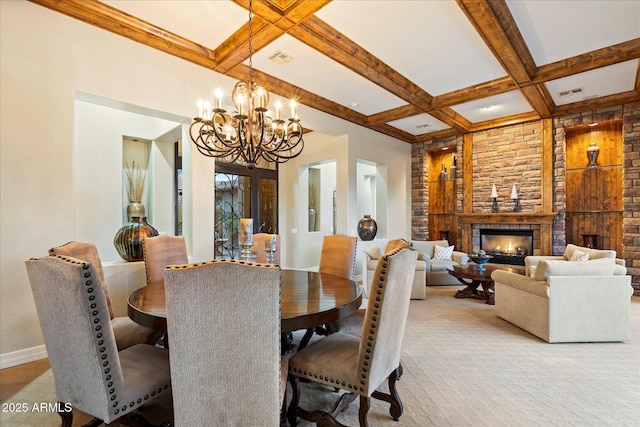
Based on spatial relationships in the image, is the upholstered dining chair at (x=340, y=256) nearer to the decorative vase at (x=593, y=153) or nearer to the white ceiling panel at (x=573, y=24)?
the white ceiling panel at (x=573, y=24)

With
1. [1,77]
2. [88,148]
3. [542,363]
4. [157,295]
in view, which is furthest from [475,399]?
[88,148]

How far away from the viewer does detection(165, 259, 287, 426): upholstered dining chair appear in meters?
1.21

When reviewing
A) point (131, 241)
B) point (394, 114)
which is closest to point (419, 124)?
point (394, 114)

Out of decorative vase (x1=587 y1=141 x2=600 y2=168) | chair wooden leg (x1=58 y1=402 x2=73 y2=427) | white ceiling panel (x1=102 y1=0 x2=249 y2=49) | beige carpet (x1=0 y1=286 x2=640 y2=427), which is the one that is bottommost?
beige carpet (x1=0 y1=286 x2=640 y2=427)

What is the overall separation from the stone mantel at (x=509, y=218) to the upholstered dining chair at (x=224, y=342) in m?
6.24

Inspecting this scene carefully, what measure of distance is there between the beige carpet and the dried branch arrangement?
111 inches

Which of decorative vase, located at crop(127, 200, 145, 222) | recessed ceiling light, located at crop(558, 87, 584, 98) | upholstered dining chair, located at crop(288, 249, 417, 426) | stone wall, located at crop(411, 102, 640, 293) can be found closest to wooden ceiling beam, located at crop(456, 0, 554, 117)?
recessed ceiling light, located at crop(558, 87, 584, 98)

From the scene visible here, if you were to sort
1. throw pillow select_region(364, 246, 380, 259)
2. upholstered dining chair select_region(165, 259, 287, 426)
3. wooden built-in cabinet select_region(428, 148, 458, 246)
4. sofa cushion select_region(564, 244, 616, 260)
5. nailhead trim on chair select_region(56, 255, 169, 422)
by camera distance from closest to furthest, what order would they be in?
1. upholstered dining chair select_region(165, 259, 287, 426)
2. nailhead trim on chair select_region(56, 255, 169, 422)
3. sofa cushion select_region(564, 244, 616, 260)
4. throw pillow select_region(364, 246, 380, 259)
5. wooden built-in cabinet select_region(428, 148, 458, 246)

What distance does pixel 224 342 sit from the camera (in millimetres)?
1260

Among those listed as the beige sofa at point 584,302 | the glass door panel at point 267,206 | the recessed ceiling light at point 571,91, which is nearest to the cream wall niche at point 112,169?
the glass door panel at point 267,206

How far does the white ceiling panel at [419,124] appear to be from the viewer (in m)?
6.04

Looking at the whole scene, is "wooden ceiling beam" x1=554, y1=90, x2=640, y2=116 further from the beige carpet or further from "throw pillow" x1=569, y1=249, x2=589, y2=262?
the beige carpet

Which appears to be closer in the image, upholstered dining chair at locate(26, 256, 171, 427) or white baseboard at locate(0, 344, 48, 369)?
upholstered dining chair at locate(26, 256, 171, 427)

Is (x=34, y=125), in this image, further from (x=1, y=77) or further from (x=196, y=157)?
(x=196, y=157)
